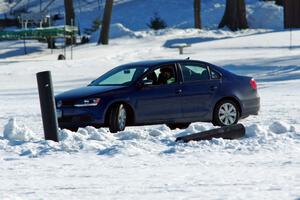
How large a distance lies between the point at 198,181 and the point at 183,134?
3.32m

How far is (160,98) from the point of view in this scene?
48.6ft

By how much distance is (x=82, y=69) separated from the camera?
108 ft

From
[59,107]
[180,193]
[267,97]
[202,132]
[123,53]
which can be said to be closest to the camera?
[180,193]

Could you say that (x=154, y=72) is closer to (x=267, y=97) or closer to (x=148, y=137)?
(x=148, y=137)

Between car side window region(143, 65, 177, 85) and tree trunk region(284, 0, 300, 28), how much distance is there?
119ft

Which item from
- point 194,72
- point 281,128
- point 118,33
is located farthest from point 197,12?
point 281,128

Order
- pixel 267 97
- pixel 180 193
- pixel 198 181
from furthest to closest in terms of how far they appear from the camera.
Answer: pixel 267 97
pixel 198 181
pixel 180 193

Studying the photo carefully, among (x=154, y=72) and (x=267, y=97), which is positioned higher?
(x=154, y=72)

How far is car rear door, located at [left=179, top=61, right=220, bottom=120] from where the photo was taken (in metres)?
15.0

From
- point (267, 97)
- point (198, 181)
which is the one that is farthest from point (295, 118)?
point (198, 181)

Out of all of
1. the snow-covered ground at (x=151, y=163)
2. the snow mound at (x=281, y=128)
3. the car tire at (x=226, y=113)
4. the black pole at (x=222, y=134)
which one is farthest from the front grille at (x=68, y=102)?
the snow mound at (x=281, y=128)

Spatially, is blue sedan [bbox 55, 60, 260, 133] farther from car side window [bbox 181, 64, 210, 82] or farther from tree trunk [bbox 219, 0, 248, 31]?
tree trunk [bbox 219, 0, 248, 31]

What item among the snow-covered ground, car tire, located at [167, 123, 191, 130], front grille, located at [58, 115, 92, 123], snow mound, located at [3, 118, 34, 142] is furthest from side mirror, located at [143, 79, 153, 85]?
snow mound, located at [3, 118, 34, 142]

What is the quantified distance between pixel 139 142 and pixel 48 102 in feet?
4.56
